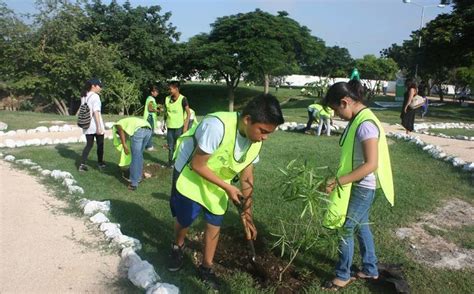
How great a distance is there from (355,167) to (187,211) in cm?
134

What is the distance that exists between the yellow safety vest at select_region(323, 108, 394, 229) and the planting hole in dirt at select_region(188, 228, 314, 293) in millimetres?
678

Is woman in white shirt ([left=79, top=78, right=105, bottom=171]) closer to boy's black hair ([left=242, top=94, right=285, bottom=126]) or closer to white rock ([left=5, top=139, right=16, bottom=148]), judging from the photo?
white rock ([left=5, top=139, right=16, bottom=148])

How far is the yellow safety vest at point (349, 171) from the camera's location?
3191mm

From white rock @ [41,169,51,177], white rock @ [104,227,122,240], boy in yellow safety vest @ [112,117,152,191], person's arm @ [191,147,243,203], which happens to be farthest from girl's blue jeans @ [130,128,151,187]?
person's arm @ [191,147,243,203]

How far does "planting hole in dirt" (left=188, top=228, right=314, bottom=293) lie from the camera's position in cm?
355

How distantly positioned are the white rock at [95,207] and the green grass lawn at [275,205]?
11cm

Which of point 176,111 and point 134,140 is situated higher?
point 176,111

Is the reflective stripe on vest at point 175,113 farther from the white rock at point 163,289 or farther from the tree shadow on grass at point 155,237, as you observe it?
the white rock at point 163,289

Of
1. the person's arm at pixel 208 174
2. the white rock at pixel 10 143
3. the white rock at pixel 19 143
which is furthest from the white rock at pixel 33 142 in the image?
the person's arm at pixel 208 174

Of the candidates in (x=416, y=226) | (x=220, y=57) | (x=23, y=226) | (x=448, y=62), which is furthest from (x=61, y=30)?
(x=448, y=62)

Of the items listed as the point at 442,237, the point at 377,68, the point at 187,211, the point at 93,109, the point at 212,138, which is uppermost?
the point at 377,68

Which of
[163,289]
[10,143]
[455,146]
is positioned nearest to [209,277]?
[163,289]

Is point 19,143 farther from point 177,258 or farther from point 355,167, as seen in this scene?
point 355,167

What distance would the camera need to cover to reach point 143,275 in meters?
3.46
